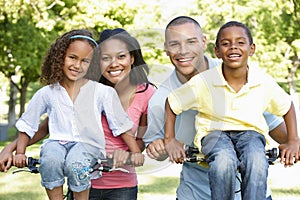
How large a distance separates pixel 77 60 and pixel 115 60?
256mm

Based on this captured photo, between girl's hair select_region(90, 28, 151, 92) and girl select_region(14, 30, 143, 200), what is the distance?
56mm

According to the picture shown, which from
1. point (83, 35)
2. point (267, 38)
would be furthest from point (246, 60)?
point (267, 38)

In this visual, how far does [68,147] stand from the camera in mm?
3600

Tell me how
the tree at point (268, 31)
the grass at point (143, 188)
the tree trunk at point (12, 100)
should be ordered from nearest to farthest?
the grass at point (143, 188), the tree at point (268, 31), the tree trunk at point (12, 100)

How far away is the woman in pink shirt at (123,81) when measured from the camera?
3.73 meters

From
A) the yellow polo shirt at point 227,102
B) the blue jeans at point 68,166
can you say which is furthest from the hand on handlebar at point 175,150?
the blue jeans at point 68,166

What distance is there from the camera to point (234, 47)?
3389 millimetres

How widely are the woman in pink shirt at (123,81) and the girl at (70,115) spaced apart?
0.09 metres

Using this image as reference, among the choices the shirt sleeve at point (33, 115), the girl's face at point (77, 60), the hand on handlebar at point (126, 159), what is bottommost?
the hand on handlebar at point (126, 159)

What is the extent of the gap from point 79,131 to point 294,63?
30821 mm

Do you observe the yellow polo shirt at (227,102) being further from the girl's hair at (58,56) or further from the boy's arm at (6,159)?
the boy's arm at (6,159)

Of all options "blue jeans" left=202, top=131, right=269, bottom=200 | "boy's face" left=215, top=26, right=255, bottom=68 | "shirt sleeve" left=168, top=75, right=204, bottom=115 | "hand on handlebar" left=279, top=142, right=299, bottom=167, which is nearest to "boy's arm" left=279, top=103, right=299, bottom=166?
"hand on handlebar" left=279, top=142, right=299, bottom=167

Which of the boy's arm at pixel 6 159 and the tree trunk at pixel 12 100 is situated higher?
the boy's arm at pixel 6 159

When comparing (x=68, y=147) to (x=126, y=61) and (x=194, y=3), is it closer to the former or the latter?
(x=126, y=61)
